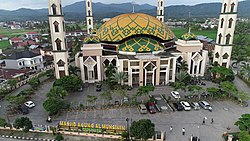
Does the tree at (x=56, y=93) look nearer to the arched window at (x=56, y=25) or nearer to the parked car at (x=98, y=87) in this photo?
the parked car at (x=98, y=87)

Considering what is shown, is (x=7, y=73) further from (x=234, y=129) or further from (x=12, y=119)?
(x=234, y=129)

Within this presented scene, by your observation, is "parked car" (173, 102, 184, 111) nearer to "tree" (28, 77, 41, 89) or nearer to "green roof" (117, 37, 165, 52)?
"green roof" (117, 37, 165, 52)

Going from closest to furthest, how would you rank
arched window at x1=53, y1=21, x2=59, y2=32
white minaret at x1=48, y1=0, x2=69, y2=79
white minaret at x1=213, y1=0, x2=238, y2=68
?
1. white minaret at x1=48, y1=0, x2=69, y2=79
2. arched window at x1=53, y1=21, x2=59, y2=32
3. white minaret at x1=213, y1=0, x2=238, y2=68

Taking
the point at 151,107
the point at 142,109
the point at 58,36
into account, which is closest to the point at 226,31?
the point at 151,107

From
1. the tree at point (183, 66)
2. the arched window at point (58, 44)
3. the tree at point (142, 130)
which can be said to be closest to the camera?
the tree at point (142, 130)

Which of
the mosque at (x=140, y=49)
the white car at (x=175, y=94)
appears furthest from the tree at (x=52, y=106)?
the white car at (x=175, y=94)

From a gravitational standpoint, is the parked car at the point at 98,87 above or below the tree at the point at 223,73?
below

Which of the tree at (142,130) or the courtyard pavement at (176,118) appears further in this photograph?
the courtyard pavement at (176,118)

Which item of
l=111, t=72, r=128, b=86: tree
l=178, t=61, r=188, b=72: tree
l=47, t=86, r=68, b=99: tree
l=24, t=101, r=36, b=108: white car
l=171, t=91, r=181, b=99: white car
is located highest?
l=178, t=61, r=188, b=72: tree

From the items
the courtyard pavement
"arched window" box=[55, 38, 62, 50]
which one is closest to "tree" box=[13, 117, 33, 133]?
the courtyard pavement
